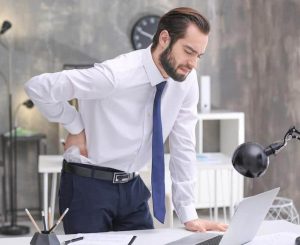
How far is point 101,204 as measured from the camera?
1.93 meters

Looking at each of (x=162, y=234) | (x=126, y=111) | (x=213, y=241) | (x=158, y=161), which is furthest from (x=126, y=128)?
(x=213, y=241)

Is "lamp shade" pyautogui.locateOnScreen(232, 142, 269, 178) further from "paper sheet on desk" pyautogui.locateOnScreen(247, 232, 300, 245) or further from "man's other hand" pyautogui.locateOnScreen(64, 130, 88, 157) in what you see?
"man's other hand" pyautogui.locateOnScreen(64, 130, 88, 157)

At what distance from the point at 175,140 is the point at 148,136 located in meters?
0.11

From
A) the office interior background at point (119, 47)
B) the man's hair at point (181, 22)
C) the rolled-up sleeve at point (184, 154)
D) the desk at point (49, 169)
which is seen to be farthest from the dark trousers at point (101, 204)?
the office interior background at point (119, 47)

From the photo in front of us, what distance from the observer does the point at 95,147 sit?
2.00 meters

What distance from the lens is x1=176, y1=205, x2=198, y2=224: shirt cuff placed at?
1.94 m

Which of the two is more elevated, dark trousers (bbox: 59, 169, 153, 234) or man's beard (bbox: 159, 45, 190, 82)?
man's beard (bbox: 159, 45, 190, 82)

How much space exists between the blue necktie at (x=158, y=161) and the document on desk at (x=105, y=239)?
8.9 inches

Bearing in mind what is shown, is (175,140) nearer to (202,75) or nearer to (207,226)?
(207,226)

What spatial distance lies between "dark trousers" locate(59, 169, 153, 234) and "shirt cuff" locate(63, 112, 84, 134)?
16 centimetres

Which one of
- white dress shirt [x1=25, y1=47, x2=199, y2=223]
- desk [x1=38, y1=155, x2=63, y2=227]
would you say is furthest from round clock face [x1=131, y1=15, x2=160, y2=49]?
white dress shirt [x1=25, y1=47, x2=199, y2=223]

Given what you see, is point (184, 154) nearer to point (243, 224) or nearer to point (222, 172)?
point (243, 224)

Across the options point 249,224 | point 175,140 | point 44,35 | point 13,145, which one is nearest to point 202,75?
point 44,35

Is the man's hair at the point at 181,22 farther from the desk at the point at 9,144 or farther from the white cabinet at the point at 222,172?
the desk at the point at 9,144
